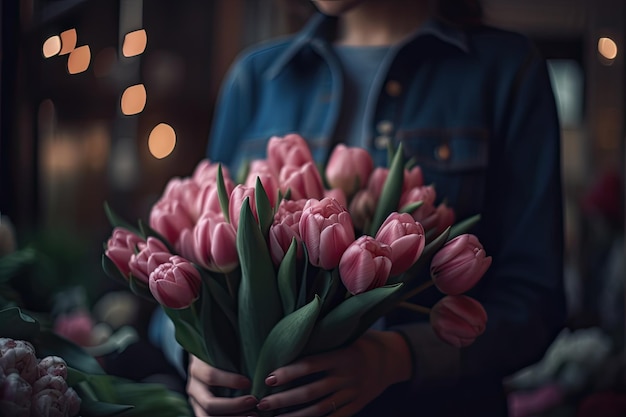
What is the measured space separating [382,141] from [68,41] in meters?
0.30

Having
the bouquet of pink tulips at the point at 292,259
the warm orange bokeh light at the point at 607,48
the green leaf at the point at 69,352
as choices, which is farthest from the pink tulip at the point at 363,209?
the warm orange bokeh light at the point at 607,48

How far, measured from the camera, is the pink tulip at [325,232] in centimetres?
40

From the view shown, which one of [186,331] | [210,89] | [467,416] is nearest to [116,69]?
[210,89]

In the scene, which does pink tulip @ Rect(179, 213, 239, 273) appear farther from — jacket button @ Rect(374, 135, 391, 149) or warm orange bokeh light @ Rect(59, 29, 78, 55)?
warm orange bokeh light @ Rect(59, 29, 78, 55)

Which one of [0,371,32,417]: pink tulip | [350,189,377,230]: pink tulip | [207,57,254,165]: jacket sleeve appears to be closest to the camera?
[0,371,32,417]: pink tulip

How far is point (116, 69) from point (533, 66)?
363mm

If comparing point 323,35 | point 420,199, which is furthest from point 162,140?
point 420,199

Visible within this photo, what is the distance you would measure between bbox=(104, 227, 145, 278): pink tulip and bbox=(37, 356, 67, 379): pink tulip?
7 cm

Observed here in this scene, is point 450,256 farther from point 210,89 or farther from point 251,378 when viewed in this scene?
point 210,89

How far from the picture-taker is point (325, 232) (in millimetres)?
395

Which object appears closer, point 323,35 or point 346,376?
point 346,376

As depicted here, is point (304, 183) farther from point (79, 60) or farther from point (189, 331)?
point (79, 60)

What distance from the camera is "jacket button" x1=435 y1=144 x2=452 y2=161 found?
0.54 m

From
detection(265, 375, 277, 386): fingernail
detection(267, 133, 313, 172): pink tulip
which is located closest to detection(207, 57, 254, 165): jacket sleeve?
detection(267, 133, 313, 172): pink tulip
